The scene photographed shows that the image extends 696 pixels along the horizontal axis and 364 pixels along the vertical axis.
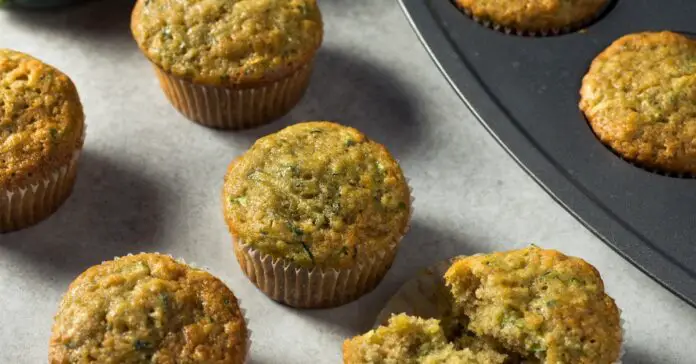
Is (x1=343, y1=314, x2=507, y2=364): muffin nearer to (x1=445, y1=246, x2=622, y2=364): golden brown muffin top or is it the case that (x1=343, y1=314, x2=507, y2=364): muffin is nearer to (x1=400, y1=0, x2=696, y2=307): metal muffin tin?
(x1=445, y1=246, x2=622, y2=364): golden brown muffin top

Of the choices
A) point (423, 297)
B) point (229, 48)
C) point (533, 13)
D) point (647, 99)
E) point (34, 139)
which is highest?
point (533, 13)

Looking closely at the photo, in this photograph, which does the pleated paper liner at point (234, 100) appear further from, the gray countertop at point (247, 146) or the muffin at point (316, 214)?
the muffin at point (316, 214)

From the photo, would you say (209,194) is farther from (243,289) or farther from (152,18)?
(152,18)

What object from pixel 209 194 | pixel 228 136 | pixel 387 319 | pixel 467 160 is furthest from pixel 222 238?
pixel 467 160

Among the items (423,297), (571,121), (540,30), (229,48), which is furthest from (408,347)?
(540,30)

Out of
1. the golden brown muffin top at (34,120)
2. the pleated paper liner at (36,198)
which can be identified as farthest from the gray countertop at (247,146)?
the golden brown muffin top at (34,120)

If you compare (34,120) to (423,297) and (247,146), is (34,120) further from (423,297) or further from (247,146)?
(423,297)
